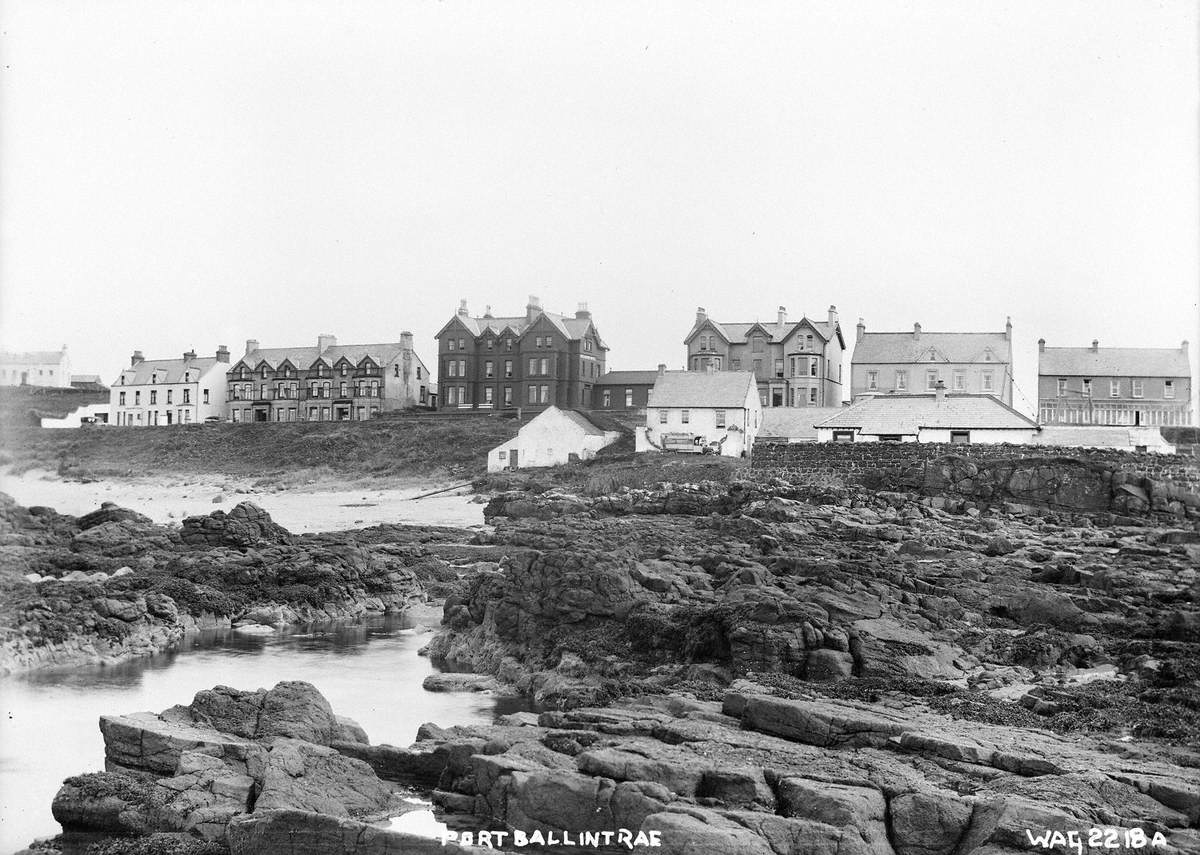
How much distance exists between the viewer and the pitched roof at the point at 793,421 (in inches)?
1492

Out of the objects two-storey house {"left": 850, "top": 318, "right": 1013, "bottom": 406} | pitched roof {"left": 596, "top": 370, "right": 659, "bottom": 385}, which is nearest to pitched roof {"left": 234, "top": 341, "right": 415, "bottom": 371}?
pitched roof {"left": 596, "top": 370, "right": 659, "bottom": 385}

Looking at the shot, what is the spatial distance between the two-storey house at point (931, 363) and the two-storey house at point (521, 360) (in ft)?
35.8

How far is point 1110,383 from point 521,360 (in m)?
23.0

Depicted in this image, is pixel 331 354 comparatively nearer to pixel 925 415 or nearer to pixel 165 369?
pixel 165 369

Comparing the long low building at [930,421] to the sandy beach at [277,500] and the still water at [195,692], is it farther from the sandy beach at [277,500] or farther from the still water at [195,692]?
the still water at [195,692]

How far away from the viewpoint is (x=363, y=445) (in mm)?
38094

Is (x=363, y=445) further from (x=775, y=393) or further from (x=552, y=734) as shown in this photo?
(x=552, y=734)

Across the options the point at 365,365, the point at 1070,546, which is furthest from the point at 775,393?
the point at 1070,546

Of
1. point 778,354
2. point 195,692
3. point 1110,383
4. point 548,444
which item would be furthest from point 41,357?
point 1110,383

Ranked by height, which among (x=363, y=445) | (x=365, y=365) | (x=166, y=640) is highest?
(x=365, y=365)

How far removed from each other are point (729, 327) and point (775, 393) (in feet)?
12.0

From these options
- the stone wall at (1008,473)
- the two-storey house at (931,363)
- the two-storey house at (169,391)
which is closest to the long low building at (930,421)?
the stone wall at (1008,473)

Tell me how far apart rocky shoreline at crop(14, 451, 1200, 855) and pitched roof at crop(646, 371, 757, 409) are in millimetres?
19075

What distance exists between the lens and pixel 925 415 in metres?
32.6
